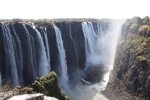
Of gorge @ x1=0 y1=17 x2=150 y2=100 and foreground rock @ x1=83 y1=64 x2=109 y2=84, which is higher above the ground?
gorge @ x1=0 y1=17 x2=150 y2=100

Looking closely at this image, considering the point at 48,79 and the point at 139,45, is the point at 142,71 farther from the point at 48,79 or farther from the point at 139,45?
the point at 48,79

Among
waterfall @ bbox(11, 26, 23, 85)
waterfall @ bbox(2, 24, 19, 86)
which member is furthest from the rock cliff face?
waterfall @ bbox(2, 24, 19, 86)

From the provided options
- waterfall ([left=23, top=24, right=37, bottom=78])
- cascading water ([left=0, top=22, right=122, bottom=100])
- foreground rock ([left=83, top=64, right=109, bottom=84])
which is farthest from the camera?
foreground rock ([left=83, top=64, right=109, bottom=84])

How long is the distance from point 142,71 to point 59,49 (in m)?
17.9

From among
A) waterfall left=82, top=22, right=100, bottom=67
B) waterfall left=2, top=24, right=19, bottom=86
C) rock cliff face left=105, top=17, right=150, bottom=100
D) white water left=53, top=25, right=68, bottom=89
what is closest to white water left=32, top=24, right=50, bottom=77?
white water left=53, top=25, right=68, bottom=89

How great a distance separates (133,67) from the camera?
46.2 metres

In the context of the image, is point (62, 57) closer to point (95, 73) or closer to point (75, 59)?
point (75, 59)

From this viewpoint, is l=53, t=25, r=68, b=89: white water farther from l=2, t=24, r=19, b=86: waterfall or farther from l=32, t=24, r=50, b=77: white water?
l=2, t=24, r=19, b=86: waterfall

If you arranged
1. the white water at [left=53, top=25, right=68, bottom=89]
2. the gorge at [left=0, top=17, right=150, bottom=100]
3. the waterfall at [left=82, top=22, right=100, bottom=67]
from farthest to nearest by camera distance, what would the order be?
the waterfall at [left=82, top=22, right=100, bottom=67] < the white water at [left=53, top=25, right=68, bottom=89] < the gorge at [left=0, top=17, right=150, bottom=100]

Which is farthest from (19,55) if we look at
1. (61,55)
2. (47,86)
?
(47,86)

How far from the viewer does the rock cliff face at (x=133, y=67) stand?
140 feet

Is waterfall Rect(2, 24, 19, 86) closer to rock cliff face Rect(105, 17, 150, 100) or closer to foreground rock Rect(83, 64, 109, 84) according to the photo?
rock cliff face Rect(105, 17, 150, 100)

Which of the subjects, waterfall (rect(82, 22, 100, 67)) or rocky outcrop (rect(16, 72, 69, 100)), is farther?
waterfall (rect(82, 22, 100, 67))

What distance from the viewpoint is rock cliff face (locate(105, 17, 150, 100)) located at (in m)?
42.8
